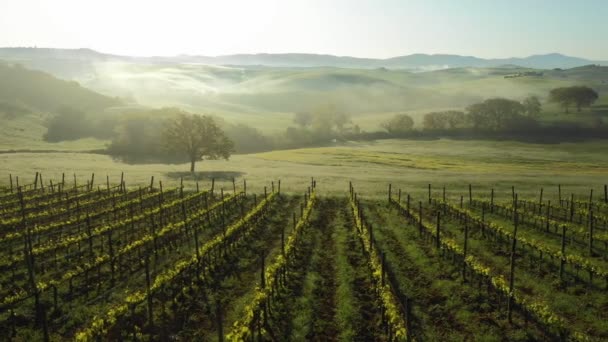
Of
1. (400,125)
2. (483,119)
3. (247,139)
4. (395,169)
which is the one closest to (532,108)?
(483,119)

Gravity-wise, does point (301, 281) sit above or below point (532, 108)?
below

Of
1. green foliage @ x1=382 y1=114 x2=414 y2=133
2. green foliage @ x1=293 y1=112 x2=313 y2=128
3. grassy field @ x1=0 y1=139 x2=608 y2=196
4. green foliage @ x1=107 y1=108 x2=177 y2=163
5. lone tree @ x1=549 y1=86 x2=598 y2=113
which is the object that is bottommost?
grassy field @ x1=0 y1=139 x2=608 y2=196

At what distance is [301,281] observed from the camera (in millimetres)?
21078

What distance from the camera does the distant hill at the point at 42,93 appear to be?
161m

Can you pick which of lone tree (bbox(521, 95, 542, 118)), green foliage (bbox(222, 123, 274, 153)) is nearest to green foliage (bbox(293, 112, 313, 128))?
green foliage (bbox(222, 123, 274, 153))

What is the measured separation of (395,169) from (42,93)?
153901 millimetres

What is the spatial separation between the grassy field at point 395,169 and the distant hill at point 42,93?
90.5 m

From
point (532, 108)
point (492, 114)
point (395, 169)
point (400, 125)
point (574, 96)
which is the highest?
point (574, 96)

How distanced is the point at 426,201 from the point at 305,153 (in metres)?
57.5

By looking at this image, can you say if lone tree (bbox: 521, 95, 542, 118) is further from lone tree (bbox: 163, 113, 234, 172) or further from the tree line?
lone tree (bbox: 163, 113, 234, 172)

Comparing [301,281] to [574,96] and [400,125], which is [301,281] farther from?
[574,96]

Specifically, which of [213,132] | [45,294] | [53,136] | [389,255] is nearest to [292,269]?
[389,255]

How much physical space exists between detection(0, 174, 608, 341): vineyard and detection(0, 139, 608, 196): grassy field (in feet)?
68.2

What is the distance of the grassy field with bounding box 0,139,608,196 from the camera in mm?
54906
